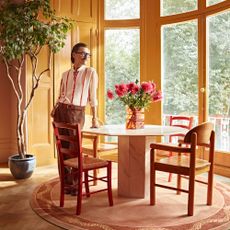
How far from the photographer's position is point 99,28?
5176mm

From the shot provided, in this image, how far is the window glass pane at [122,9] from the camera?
5.17m

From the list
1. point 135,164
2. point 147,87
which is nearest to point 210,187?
point 135,164

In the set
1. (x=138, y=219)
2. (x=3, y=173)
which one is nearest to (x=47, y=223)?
(x=138, y=219)

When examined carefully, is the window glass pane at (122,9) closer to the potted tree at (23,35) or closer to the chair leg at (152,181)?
the potted tree at (23,35)

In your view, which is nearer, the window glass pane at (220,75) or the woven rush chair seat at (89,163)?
the woven rush chair seat at (89,163)

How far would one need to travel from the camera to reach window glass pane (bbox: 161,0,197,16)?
4.71 meters

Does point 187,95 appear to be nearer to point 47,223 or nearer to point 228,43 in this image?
point 228,43

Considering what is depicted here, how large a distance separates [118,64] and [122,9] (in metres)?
0.86

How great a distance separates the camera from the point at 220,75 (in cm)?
446

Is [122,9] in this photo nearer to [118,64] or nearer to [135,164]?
[118,64]

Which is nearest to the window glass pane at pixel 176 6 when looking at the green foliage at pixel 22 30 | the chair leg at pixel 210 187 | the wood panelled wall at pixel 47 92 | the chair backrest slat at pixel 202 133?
the wood panelled wall at pixel 47 92

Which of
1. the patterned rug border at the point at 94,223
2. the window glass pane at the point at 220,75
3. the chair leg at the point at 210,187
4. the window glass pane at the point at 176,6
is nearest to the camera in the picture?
the patterned rug border at the point at 94,223

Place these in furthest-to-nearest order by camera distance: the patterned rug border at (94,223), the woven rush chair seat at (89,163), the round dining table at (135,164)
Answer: the round dining table at (135,164), the woven rush chair seat at (89,163), the patterned rug border at (94,223)

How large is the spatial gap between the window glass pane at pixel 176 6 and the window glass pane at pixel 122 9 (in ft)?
1.33
